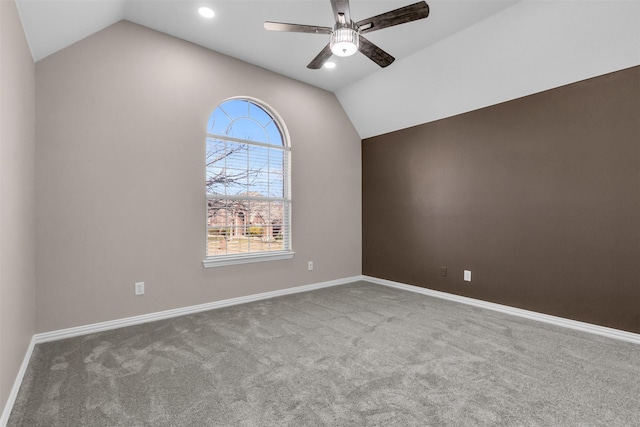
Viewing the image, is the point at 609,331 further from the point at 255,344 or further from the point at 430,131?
the point at 255,344

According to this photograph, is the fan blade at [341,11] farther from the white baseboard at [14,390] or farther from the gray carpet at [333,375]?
the white baseboard at [14,390]

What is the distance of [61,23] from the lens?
2.38 metres

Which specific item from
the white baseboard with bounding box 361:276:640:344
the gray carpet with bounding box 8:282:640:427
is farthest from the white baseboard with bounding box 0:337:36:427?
the white baseboard with bounding box 361:276:640:344

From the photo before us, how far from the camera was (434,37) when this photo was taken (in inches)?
131

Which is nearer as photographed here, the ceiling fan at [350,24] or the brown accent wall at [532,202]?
the ceiling fan at [350,24]

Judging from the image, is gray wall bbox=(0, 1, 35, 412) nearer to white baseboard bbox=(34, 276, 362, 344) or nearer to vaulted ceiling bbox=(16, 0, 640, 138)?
white baseboard bbox=(34, 276, 362, 344)

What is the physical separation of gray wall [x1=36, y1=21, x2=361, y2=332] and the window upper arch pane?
13 centimetres

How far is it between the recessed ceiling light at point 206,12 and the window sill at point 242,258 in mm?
2461

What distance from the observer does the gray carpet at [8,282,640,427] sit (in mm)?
1670

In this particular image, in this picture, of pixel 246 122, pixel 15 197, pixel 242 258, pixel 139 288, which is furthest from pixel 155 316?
pixel 246 122

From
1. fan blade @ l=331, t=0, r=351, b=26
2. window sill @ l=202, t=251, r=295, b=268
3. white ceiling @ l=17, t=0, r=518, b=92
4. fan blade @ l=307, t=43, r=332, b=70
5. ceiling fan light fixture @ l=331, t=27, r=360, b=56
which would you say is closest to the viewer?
fan blade @ l=331, t=0, r=351, b=26

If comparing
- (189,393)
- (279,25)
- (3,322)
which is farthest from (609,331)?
(3,322)

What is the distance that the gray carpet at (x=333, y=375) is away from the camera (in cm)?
167

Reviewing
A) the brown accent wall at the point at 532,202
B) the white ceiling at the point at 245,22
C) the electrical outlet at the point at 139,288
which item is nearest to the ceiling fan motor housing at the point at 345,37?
the white ceiling at the point at 245,22
